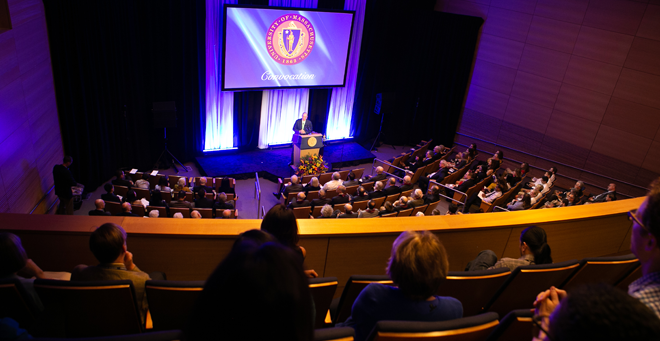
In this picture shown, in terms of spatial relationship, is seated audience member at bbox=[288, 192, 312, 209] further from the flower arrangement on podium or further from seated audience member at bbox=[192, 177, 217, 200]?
the flower arrangement on podium

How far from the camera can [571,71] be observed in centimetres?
956

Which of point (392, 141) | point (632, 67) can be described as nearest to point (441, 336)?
point (632, 67)

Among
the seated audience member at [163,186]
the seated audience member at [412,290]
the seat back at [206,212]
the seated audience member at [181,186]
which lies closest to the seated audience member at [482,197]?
the seat back at [206,212]

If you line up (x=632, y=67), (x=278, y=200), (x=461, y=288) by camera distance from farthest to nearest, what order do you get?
(x=632, y=67), (x=278, y=200), (x=461, y=288)

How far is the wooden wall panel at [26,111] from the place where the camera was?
193 inches

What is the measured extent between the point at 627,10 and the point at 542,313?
391 inches

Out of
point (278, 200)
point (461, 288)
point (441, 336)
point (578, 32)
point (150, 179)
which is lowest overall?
point (278, 200)

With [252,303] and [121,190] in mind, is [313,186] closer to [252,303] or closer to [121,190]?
[121,190]

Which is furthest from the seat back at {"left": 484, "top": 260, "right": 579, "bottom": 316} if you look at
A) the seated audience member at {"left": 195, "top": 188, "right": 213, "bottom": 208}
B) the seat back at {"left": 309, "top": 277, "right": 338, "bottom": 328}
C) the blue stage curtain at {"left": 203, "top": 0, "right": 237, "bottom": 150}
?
the blue stage curtain at {"left": 203, "top": 0, "right": 237, "bottom": 150}

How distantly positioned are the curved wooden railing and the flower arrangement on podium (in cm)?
579

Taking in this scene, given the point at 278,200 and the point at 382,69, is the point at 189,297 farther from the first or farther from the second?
the point at 382,69

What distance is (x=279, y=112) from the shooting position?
10.4 m

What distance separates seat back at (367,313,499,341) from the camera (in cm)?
144

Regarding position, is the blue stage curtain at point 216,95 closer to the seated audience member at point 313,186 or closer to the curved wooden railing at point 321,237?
the seated audience member at point 313,186
